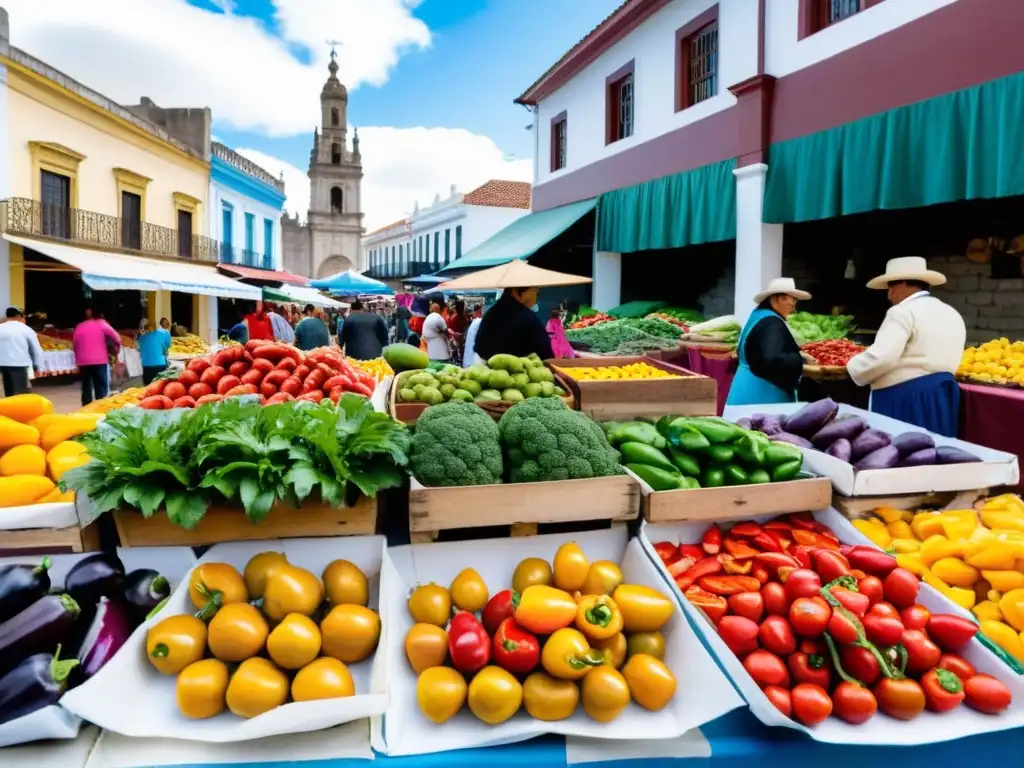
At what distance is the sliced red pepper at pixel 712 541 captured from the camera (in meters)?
2.29

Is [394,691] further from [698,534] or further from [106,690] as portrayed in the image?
[698,534]

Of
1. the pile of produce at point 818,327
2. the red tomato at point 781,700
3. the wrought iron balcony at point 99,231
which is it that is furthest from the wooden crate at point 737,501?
the wrought iron balcony at point 99,231

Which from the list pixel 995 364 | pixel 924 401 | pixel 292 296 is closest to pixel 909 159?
pixel 995 364

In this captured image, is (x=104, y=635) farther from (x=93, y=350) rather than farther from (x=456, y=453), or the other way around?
(x=93, y=350)

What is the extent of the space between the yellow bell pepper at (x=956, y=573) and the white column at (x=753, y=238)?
22.7ft

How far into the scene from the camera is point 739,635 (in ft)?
5.88

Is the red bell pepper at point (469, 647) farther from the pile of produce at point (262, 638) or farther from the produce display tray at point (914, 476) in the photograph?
the produce display tray at point (914, 476)

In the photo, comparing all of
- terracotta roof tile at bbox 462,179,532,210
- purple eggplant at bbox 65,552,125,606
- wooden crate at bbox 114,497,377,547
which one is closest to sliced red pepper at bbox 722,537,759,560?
wooden crate at bbox 114,497,377,547

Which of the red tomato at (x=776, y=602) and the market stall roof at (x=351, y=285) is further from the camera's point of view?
the market stall roof at (x=351, y=285)

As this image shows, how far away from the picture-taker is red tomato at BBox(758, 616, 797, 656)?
1.76 meters

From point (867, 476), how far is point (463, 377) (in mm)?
1964

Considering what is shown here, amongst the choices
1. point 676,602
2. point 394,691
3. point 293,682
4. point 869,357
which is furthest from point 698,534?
point 869,357

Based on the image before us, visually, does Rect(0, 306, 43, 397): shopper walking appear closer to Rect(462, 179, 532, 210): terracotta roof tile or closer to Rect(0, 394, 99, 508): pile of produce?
Rect(0, 394, 99, 508): pile of produce

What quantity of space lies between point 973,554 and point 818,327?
20.7 feet
